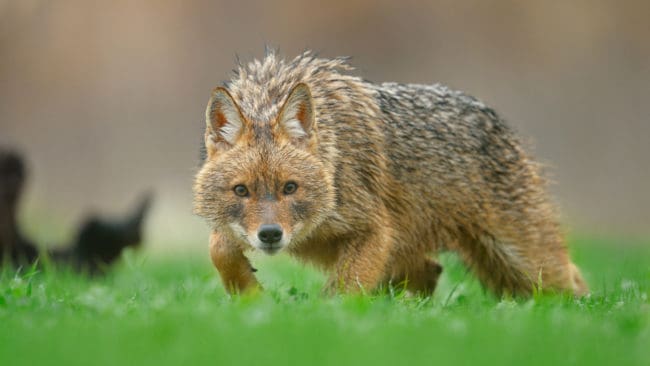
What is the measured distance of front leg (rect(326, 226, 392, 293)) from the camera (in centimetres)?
704

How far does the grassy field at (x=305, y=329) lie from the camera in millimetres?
4469

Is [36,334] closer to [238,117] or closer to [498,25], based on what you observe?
[238,117]

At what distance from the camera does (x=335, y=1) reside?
1786 cm

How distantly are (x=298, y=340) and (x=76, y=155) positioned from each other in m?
14.3

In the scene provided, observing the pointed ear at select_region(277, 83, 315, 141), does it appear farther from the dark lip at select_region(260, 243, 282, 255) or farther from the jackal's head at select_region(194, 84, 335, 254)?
the dark lip at select_region(260, 243, 282, 255)

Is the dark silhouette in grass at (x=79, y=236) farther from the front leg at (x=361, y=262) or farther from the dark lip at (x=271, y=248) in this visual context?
the dark lip at (x=271, y=248)

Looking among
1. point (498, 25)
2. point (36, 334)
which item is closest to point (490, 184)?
point (36, 334)

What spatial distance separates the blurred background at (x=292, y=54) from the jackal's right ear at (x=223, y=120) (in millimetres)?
10596

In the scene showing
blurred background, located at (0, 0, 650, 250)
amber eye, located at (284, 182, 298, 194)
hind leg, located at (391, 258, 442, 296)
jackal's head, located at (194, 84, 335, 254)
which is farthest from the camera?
blurred background, located at (0, 0, 650, 250)

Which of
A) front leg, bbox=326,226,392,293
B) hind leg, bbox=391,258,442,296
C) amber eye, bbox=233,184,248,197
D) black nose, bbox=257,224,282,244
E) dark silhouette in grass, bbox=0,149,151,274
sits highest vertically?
Answer: amber eye, bbox=233,184,248,197

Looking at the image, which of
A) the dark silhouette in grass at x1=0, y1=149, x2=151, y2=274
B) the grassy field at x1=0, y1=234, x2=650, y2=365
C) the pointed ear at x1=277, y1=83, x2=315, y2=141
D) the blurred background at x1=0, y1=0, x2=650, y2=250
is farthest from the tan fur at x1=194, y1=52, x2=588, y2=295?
the blurred background at x1=0, y1=0, x2=650, y2=250

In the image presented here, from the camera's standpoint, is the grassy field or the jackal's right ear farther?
the jackal's right ear

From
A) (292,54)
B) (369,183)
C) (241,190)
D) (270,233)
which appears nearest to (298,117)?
(241,190)

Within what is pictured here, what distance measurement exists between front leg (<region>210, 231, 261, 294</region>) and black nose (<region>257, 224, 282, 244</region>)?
66 centimetres
